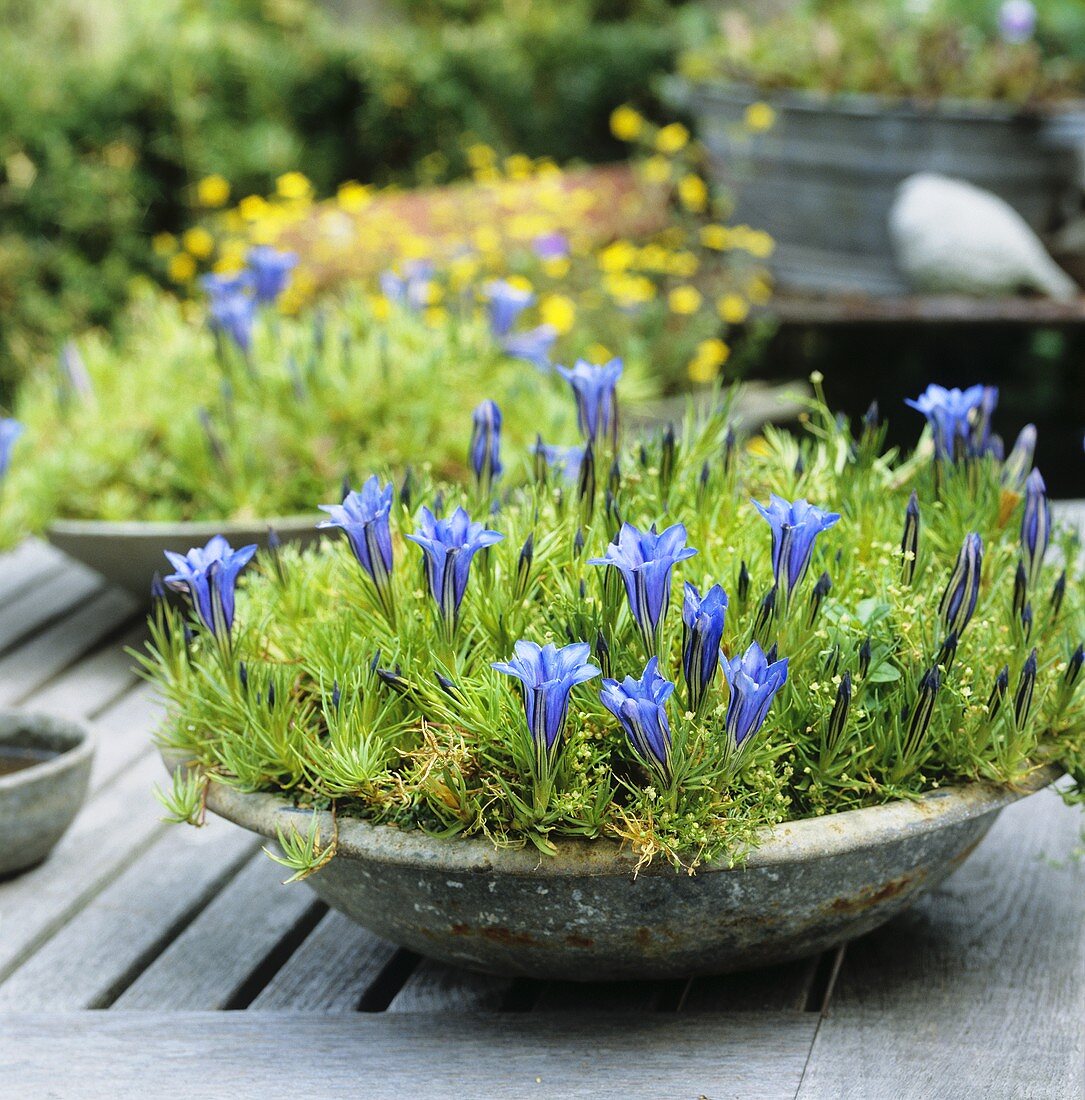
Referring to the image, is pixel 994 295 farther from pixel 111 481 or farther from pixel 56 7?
pixel 56 7

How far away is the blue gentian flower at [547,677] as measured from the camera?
1.34 metres

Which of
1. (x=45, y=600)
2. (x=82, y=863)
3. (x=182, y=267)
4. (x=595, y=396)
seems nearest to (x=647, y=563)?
(x=595, y=396)

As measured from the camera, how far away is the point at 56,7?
859 centimetres

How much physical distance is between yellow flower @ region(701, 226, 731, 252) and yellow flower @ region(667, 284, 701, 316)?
33 centimetres

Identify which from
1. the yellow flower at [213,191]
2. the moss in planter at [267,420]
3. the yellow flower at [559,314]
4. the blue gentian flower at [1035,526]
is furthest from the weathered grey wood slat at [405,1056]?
the yellow flower at [213,191]

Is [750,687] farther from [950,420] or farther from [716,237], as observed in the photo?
[716,237]

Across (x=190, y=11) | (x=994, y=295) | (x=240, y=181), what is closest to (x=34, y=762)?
(x=994, y=295)

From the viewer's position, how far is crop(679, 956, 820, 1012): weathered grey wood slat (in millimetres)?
1597

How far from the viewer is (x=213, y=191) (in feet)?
18.9

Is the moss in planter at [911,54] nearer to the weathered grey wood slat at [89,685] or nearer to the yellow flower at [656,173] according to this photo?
the yellow flower at [656,173]

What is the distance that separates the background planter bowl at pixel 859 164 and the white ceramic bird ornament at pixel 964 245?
0.44ft

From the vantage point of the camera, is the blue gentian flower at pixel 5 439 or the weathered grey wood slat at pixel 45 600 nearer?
the blue gentian flower at pixel 5 439

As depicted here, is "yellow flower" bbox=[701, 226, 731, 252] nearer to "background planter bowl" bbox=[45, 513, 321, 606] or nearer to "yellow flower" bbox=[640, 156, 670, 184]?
"yellow flower" bbox=[640, 156, 670, 184]

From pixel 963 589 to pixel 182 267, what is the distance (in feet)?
15.1
